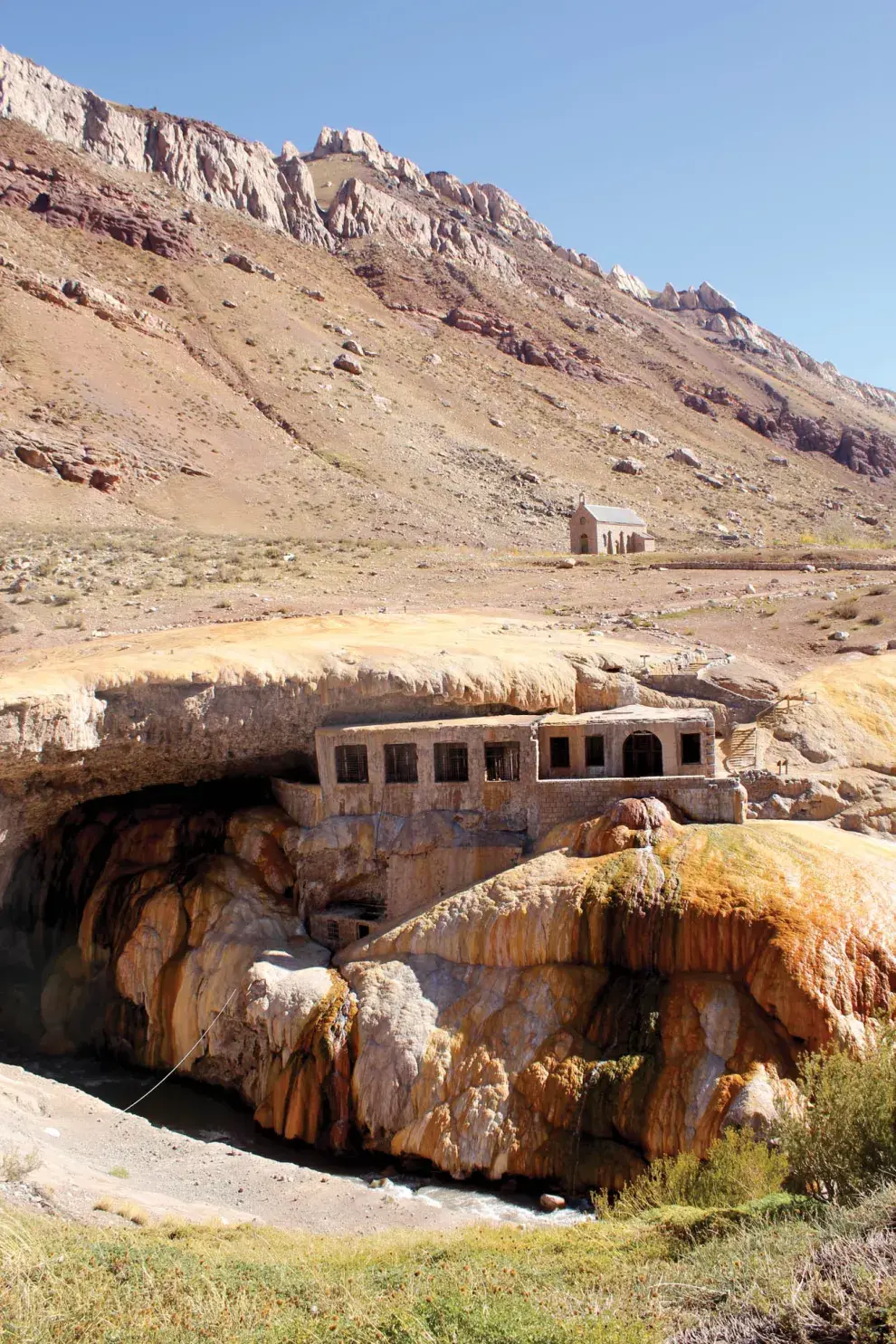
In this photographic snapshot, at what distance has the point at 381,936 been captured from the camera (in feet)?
66.9

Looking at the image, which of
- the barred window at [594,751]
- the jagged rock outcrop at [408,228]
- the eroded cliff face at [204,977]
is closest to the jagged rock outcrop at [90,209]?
the jagged rock outcrop at [408,228]

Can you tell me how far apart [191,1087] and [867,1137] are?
44.2 ft

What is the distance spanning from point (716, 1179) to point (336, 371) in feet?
242

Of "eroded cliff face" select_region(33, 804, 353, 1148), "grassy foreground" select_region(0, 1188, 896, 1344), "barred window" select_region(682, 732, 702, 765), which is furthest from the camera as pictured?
"barred window" select_region(682, 732, 702, 765)

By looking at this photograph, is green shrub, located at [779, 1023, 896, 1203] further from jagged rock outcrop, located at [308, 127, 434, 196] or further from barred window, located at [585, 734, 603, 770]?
jagged rock outcrop, located at [308, 127, 434, 196]

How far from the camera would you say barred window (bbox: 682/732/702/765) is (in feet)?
71.3

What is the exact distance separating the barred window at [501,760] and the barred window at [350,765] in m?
2.74

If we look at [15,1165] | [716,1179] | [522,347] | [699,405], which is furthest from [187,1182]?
[699,405]

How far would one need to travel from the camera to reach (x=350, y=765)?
22547 millimetres

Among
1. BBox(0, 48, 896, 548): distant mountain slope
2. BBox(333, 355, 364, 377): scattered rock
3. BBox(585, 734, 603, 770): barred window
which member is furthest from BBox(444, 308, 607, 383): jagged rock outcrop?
BBox(585, 734, 603, 770): barred window

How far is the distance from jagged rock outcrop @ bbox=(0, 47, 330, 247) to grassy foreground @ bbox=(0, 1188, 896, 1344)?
103 m

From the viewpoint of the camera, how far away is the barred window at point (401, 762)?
2206cm

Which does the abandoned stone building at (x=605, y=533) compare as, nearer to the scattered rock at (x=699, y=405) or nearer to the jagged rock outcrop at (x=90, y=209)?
the jagged rock outcrop at (x=90, y=209)

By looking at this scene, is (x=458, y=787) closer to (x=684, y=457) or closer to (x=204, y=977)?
(x=204, y=977)
